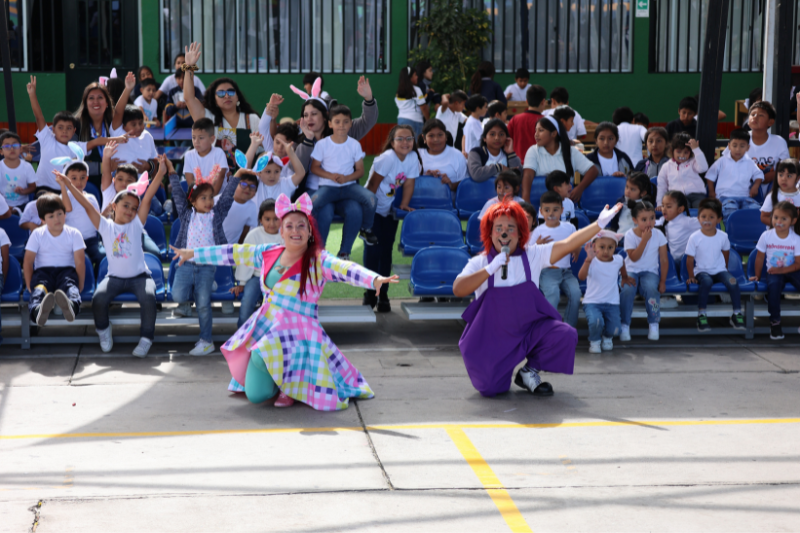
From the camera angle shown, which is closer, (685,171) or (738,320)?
(738,320)

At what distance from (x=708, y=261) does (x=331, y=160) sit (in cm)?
371

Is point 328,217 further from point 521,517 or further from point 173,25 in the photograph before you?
point 173,25

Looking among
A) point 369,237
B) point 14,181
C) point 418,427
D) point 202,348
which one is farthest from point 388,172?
point 418,427

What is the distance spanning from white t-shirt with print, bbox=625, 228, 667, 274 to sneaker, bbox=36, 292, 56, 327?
4.99m

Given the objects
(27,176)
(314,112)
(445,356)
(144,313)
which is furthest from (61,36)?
(445,356)

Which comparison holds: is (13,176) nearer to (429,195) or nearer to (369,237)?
(369,237)

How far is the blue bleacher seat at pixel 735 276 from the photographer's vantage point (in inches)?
340

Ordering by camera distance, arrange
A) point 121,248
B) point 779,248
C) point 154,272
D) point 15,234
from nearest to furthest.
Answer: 1. point 121,248
2. point 154,272
3. point 779,248
4. point 15,234

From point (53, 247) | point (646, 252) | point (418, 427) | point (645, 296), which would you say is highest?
point (53, 247)

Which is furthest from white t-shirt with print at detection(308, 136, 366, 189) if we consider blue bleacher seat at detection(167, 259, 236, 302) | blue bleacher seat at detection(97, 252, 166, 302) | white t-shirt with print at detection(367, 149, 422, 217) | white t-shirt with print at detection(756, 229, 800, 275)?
white t-shirt with print at detection(756, 229, 800, 275)

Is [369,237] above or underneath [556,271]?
above

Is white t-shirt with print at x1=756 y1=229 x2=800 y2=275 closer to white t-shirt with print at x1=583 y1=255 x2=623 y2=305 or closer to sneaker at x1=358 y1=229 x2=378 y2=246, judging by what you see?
white t-shirt with print at x1=583 y1=255 x2=623 y2=305

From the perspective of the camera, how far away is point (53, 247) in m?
7.98

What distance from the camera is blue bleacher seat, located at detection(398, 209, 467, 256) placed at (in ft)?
30.0
